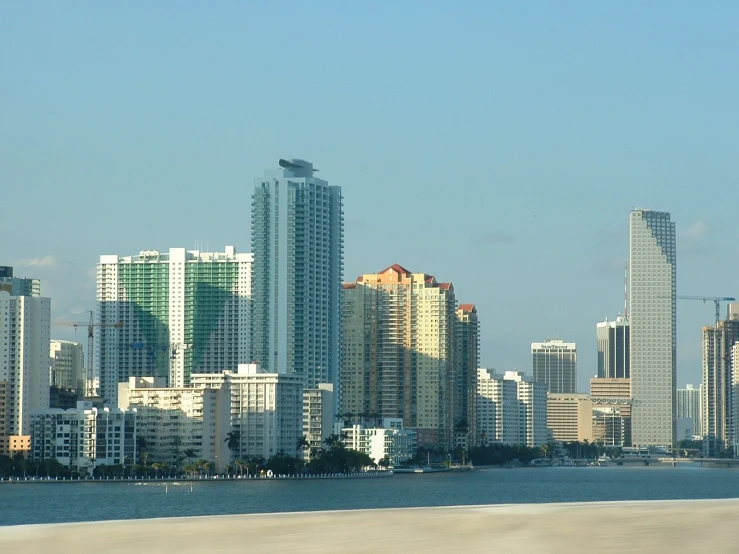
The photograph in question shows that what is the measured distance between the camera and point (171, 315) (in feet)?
446

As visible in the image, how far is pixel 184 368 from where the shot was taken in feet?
439

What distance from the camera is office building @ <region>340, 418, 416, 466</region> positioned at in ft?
403

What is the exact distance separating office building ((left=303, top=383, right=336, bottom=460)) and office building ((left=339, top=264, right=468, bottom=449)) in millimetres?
18597

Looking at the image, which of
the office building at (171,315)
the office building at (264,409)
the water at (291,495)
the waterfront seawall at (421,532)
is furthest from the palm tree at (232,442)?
the waterfront seawall at (421,532)

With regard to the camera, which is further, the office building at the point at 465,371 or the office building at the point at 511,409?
the office building at the point at 511,409

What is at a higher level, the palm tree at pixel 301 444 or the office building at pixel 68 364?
the office building at pixel 68 364

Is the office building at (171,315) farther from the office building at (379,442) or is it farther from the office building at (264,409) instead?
the office building at (264,409)

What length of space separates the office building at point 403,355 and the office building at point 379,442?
11340 millimetres

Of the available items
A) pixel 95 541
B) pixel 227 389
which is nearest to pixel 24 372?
pixel 227 389

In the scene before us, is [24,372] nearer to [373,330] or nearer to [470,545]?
[373,330]

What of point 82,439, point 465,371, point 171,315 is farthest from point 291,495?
point 465,371

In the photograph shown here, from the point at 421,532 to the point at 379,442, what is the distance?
11830 cm

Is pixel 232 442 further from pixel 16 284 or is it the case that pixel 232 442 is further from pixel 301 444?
pixel 16 284

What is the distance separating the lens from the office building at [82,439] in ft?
335
